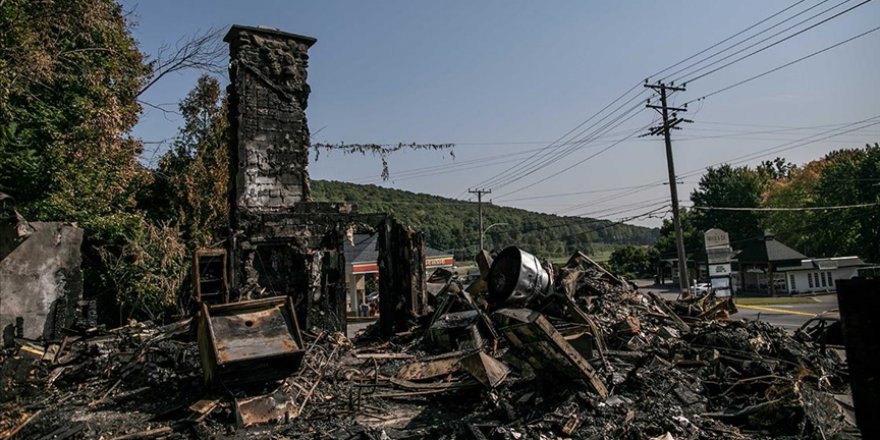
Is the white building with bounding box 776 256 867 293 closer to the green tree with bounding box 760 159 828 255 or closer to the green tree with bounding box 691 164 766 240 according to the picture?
the green tree with bounding box 760 159 828 255

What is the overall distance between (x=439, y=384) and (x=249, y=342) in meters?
2.85

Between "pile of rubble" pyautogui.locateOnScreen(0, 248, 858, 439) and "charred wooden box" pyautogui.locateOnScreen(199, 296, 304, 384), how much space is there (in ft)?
0.08

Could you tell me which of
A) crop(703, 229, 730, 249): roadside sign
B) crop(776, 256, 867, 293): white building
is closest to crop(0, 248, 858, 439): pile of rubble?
crop(703, 229, 730, 249): roadside sign

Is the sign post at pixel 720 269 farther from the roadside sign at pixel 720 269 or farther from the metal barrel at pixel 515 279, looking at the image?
the metal barrel at pixel 515 279

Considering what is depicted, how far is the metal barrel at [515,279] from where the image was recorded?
420 inches

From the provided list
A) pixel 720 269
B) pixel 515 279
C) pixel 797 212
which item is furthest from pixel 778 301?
pixel 515 279

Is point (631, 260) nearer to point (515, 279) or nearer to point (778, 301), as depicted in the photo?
point (778, 301)

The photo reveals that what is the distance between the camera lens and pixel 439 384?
792 cm

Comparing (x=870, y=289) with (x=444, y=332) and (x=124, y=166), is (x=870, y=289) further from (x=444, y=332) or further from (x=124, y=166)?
(x=124, y=166)

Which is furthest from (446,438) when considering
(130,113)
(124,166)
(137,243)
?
(130,113)

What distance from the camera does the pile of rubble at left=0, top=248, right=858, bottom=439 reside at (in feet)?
19.9

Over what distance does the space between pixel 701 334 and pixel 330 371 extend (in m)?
6.51

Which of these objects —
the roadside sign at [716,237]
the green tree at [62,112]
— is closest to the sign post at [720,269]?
the roadside sign at [716,237]

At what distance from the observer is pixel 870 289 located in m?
2.21
